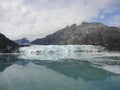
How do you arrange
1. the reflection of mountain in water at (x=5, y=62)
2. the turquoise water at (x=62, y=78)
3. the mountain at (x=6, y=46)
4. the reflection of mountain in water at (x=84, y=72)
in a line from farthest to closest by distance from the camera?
the mountain at (x=6, y=46) → the reflection of mountain in water at (x=5, y=62) → the reflection of mountain in water at (x=84, y=72) → the turquoise water at (x=62, y=78)

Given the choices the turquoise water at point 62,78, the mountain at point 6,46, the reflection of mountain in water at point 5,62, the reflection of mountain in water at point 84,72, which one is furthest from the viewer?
the mountain at point 6,46

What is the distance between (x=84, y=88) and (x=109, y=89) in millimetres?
1693

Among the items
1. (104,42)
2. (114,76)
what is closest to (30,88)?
(114,76)

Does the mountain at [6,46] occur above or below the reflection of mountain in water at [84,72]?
above

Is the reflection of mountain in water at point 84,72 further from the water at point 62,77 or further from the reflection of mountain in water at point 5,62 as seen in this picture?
the reflection of mountain in water at point 5,62

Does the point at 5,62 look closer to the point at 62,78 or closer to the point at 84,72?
the point at 84,72

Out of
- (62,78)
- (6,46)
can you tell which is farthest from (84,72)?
(6,46)

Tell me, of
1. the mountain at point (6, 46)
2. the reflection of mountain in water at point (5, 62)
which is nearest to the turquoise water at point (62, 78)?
the reflection of mountain in water at point (5, 62)

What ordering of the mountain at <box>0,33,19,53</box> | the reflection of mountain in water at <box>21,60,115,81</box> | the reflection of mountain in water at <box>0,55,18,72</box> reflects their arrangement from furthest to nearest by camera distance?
the mountain at <box>0,33,19,53</box> → the reflection of mountain in water at <box>0,55,18,72</box> → the reflection of mountain in water at <box>21,60,115,81</box>

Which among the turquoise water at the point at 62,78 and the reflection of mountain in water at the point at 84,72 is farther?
the reflection of mountain in water at the point at 84,72

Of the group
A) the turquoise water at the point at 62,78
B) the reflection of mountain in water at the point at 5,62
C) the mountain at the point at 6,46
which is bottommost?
the turquoise water at the point at 62,78

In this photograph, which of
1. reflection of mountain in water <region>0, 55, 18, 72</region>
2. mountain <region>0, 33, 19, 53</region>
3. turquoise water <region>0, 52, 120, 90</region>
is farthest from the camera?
mountain <region>0, 33, 19, 53</region>

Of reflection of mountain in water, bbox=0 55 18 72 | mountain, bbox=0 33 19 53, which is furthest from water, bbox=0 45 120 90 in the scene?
mountain, bbox=0 33 19 53

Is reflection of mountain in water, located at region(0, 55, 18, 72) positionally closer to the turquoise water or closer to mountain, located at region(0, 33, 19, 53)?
the turquoise water
